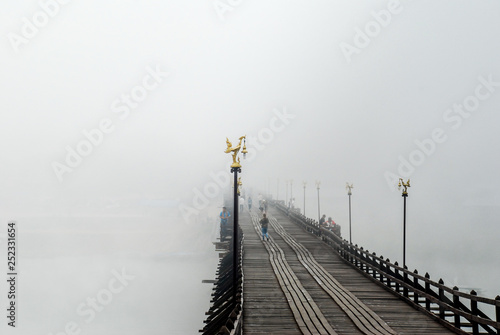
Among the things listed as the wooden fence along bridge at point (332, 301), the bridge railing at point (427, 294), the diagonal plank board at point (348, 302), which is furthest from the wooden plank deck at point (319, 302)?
the bridge railing at point (427, 294)

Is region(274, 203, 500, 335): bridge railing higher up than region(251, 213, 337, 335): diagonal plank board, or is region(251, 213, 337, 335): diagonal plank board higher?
region(274, 203, 500, 335): bridge railing

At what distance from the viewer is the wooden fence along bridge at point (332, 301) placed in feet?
37.4

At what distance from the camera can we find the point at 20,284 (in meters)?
97.0

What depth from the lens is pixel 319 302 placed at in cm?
1449

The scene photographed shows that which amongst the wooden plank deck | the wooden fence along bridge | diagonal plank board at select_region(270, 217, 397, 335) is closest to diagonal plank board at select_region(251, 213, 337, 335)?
the wooden fence along bridge

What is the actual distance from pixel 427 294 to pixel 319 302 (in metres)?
3.59

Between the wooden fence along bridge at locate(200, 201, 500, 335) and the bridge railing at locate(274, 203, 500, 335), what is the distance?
3 centimetres

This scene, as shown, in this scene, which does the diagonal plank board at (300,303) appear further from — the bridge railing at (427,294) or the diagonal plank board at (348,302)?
the bridge railing at (427,294)

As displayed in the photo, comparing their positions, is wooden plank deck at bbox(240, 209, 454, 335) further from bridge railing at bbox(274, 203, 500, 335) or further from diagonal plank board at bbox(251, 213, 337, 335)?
bridge railing at bbox(274, 203, 500, 335)

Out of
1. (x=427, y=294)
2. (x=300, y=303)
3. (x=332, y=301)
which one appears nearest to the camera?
(x=427, y=294)

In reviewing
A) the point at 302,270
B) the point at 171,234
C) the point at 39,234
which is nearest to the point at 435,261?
the point at 302,270

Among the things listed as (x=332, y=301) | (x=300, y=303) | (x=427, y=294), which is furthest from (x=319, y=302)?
(x=427, y=294)

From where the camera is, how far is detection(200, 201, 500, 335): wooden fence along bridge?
1139 centimetres

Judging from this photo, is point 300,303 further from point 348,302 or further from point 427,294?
point 427,294
